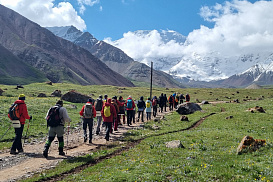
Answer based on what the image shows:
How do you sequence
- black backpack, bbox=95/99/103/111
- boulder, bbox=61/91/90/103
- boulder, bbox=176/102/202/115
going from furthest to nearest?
boulder, bbox=61/91/90/103
boulder, bbox=176/102/202/115
black backpack, bbox=95/99/103/111

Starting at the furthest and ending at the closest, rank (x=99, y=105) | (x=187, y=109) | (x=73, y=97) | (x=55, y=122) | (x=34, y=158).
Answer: (x=73, y=97) < (x=187, y=109) < (x=99, y=105) < (x=34, y=158) < (x=55, y=122)

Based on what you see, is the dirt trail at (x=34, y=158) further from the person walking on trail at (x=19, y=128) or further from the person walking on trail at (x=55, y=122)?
the person walking on trail at (x=55, y=122)

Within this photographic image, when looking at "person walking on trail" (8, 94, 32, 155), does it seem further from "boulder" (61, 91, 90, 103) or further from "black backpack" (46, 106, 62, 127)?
"boulder" (61, 91, 90, 103)

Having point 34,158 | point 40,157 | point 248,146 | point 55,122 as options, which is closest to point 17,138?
point 34,158

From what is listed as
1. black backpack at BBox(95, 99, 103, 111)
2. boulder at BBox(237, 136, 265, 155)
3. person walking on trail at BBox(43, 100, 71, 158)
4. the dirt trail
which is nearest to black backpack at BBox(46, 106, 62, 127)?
person walking on trail at BBox(43, 100, 71, 158)

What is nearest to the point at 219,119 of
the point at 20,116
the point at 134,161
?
the point at 134,161

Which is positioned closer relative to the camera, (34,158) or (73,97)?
(34,158)

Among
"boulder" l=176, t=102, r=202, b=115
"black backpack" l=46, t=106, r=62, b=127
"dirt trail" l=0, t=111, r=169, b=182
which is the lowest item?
"dirt trail" l=0, t=111, r=169, b=182

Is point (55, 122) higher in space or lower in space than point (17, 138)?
higher

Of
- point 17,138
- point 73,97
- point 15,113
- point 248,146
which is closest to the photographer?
point 248,146

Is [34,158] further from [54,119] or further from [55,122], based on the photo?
[54,119]

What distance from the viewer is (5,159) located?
14.9 meters

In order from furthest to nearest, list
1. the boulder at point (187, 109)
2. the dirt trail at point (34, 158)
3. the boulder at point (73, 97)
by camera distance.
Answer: the boulder at point (73, 97), the boulder at point (187, 109), the dirt trail at point (34, 158)

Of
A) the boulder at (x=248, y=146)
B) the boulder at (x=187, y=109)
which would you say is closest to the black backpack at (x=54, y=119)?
the boulder at (x=248, y=146)
